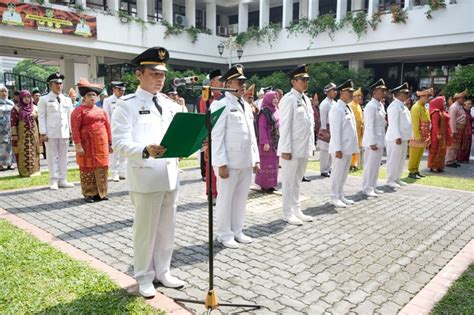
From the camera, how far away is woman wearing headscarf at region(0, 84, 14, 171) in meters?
10.4

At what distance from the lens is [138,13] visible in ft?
78.1

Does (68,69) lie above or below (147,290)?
above

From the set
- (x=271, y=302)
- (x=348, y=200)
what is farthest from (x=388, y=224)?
(x=271, y=302)

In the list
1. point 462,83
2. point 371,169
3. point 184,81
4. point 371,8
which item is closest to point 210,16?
point 371,8

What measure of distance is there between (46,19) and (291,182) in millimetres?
17727

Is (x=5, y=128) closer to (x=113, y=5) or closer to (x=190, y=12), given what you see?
(x=113, y=5)

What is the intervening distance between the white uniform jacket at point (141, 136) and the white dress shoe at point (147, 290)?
88 cm

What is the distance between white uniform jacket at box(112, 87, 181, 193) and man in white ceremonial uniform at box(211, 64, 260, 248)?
1.39 meters

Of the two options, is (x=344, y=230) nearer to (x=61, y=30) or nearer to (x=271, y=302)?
(x=271, y=302)

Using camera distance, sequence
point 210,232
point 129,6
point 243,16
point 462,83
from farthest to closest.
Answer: point 243,16 → point 129,6 → point 462,83 → point 210,232

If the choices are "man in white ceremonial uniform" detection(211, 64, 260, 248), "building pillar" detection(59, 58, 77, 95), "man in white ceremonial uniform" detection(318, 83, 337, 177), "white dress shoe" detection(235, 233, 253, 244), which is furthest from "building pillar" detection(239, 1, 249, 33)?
"white dress shoe" detection(235, 233, 253, 244)

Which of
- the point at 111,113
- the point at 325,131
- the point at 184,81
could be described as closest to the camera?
the point at 184,81

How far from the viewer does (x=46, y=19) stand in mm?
18781

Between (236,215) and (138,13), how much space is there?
2183 centimetres
